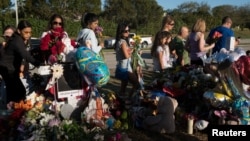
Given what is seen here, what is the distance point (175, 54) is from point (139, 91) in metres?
1.69

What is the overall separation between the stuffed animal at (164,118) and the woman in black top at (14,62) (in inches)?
79.8

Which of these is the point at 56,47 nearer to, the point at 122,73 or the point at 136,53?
the point at 122,73

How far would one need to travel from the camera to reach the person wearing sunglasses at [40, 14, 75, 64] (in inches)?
186

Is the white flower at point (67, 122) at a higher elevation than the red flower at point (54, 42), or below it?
below

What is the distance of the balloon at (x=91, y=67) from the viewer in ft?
Result: 14.6

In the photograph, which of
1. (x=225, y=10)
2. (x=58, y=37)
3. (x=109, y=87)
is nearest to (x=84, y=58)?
(x=58, y=37)

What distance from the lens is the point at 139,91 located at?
580 cm

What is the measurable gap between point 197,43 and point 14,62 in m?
3.10

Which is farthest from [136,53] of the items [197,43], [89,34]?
[89,34]

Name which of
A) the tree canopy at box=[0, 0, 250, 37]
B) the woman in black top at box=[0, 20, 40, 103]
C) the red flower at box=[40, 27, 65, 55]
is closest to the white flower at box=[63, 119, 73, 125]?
the red flower at box=[40, 27, 65, 55]

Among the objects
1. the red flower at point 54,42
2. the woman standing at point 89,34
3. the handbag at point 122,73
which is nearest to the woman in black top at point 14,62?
the red flower at point 54,42

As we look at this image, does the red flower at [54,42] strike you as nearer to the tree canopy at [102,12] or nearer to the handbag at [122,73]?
the handbag at [122,73]

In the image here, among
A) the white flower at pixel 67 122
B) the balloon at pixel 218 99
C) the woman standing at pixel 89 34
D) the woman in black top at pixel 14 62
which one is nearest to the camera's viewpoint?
the white flower at pixel 67 122

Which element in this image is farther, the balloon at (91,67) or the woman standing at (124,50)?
the woman standing at (124,50)
